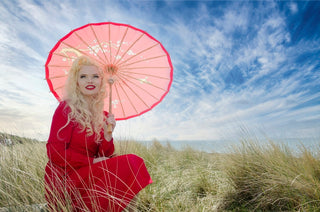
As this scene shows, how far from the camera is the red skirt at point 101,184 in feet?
6.40

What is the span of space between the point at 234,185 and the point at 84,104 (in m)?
2.52

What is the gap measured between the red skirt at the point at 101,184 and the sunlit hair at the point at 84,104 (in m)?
0.44

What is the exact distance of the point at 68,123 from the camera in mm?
2127

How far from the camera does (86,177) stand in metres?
2.03

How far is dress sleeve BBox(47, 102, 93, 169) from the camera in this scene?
6.60ft

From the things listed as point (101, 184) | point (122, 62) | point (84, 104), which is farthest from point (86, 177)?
point (122, 62)

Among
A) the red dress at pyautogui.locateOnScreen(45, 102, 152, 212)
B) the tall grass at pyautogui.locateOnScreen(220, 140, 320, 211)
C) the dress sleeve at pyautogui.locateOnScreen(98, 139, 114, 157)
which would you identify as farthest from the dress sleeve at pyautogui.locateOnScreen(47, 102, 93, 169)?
the tall grass at pyautogui.locateOnScreen(220, 140, 320, 211)

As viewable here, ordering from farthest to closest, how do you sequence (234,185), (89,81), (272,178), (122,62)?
(234,185) < (122,62) < (272,178) < (89,81)

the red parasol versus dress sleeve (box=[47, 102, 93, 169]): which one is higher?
the red parasol

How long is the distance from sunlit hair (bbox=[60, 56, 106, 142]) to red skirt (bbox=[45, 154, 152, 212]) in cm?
44

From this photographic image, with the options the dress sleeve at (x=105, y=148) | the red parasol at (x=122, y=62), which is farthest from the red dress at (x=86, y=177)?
the red parasol at (x=122, y=62)

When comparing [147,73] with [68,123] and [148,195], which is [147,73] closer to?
[68,123]

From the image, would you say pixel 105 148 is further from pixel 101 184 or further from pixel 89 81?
pixel 89 81

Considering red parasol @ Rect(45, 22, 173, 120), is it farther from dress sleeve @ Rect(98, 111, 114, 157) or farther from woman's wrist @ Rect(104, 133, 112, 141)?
dress sleeve @ Rect(98, 111, 114, 157)
